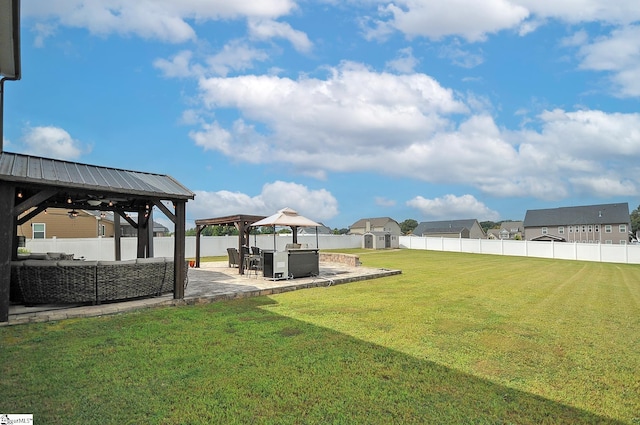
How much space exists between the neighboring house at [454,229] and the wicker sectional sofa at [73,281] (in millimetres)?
57029

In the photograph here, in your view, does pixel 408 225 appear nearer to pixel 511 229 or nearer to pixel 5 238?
pixel 511 229

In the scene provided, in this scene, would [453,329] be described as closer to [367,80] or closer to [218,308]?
[218,308]

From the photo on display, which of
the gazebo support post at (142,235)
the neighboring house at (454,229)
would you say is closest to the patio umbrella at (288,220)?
the gazebo support post at (142,235)

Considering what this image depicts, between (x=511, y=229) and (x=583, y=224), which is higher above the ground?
(x=583, y=224)

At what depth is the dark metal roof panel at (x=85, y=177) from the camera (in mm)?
5863

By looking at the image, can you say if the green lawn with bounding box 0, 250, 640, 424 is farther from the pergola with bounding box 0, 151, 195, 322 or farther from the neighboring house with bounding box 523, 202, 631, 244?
the neighboring house with bounding box 523, 202, 631, 244

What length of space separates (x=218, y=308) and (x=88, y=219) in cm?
2612

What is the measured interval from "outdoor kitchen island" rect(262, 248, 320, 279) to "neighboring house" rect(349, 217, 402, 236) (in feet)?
177

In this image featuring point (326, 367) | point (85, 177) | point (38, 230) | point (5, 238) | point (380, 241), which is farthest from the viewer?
point (380, 241)

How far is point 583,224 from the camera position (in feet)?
160

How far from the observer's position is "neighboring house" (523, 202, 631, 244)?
46.2m

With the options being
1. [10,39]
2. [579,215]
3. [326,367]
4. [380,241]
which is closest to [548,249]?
[380,241]

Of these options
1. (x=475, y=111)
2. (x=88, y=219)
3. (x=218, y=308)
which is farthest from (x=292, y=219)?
(x=88, y=219)

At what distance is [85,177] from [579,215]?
59.1 meters
